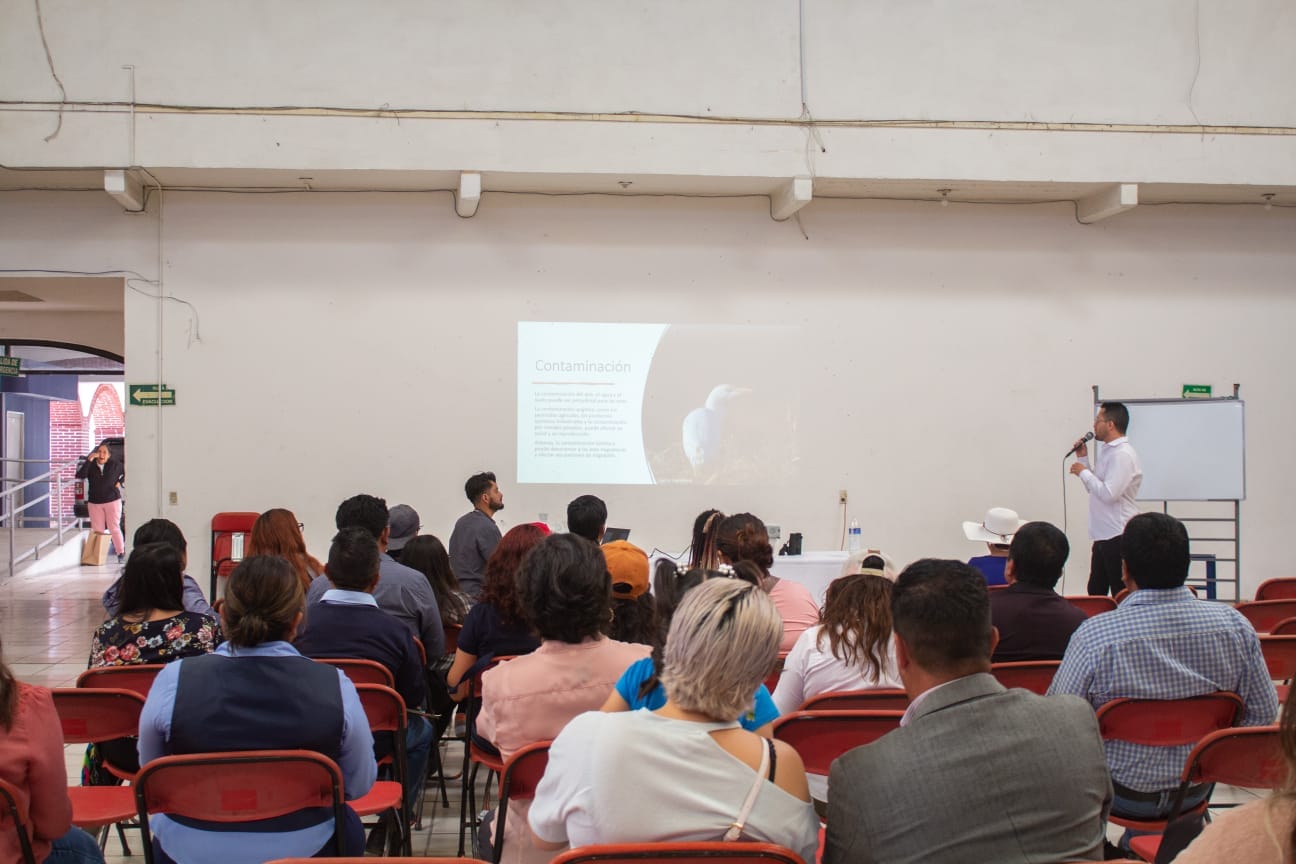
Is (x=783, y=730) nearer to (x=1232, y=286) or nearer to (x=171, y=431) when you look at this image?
(x=171, y=431)

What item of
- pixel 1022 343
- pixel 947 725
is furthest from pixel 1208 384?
pixel 947 725

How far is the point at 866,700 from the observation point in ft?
7.72

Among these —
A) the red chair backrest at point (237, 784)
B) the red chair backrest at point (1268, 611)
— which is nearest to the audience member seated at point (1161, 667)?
the red chair backrest at point (1268, 611)

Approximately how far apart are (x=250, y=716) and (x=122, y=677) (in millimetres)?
902

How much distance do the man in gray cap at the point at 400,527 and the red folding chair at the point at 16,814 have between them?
3.15 m

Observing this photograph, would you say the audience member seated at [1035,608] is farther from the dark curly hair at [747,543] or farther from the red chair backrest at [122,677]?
the red chair backrest at [122,677]

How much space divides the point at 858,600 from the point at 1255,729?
0.93 metres

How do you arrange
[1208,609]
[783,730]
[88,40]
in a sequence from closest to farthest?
1. [783,730]
2. [1208,609]
3. [88,40]

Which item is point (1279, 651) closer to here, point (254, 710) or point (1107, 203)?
point (254, 710)

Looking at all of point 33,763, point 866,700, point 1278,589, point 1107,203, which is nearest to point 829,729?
point 866,700

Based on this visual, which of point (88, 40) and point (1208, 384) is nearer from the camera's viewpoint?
point (88, 40)

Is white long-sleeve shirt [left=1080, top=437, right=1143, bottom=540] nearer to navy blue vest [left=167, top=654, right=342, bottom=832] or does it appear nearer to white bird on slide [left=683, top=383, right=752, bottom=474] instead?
white bird on slide [left=683, top=383, right=752, bottom=474]

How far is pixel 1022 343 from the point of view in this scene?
705 centimetres

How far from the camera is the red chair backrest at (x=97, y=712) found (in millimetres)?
2375
